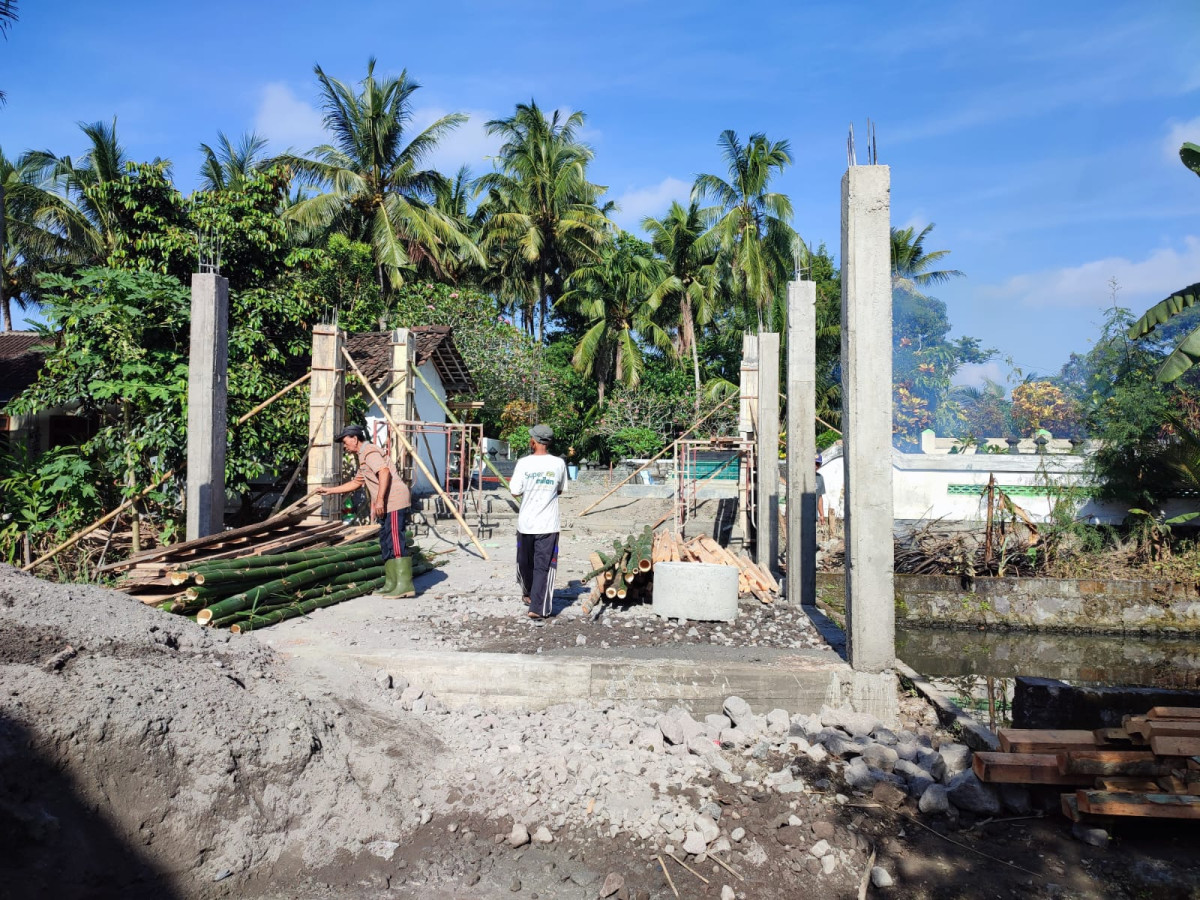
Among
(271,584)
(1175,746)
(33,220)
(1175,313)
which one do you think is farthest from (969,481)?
(33,220)

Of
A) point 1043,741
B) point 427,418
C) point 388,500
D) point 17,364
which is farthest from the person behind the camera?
point 427,418

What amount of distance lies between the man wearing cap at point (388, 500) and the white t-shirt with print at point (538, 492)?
5.32 ft

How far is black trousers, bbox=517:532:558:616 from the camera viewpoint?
273 inches

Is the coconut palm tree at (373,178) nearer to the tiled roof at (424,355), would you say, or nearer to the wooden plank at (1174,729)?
the tiled roof at (424,355)

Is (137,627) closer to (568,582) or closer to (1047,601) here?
(568,582)

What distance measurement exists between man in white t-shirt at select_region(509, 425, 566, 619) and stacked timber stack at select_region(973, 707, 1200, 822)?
3.81m

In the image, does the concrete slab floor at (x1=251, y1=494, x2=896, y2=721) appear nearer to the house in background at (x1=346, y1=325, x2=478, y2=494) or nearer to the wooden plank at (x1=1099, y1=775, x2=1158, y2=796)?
the wooden plank at (x1=1099, y1=775, x2=1158, y2=796)

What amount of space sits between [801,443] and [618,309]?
24.4 meters

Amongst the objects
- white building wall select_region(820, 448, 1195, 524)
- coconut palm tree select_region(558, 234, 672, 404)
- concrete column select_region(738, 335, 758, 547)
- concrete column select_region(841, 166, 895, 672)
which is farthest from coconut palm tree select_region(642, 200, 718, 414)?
concrete column select_region(841, 166, 895, 672)

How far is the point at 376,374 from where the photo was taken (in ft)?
53.6

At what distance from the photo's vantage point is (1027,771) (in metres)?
3.87

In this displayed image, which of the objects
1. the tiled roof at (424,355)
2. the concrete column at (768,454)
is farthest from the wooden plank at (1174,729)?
the tiled roof at (424,355)

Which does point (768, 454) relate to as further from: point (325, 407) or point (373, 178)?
point (373, 178)

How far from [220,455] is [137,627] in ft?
11.6
